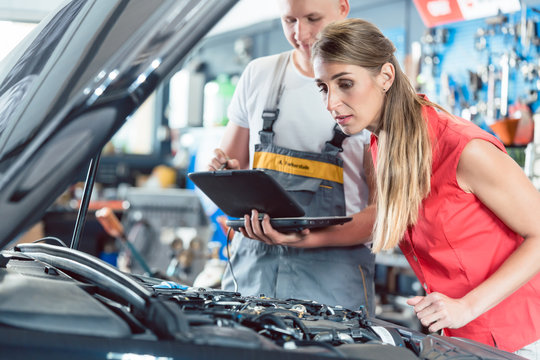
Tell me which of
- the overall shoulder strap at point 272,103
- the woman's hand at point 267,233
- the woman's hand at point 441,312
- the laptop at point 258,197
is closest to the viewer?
the woman's hand at point 441,312

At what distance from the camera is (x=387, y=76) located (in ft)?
4.43

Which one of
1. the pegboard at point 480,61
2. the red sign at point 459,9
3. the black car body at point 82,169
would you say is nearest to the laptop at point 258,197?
the black car body at point 82,169

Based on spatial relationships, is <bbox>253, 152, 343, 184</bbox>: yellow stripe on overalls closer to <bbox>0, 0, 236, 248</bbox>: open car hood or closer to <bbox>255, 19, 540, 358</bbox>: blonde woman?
<bbox>255, 19, 540, 358</bbox>: blonde woman

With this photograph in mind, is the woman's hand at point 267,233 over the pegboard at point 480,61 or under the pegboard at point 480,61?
under

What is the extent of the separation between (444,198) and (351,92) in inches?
12.2

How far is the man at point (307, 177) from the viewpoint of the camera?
1632mm

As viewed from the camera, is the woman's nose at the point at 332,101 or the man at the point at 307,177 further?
the man at the point at 307,177

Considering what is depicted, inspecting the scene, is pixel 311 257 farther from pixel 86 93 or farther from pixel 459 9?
pixel 459 9

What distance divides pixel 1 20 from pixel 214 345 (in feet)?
3.75

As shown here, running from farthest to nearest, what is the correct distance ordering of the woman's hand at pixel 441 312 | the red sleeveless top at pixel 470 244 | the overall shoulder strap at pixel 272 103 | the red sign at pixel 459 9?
the red sign at pixel 459 9, the overall shoulder strap at pixel 272 103, the red sleeveless top at pixel 470 244, the woman's hand at pixel 441 312

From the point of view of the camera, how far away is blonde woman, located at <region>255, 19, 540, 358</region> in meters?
1.17

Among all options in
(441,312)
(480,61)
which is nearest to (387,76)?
(441,312)

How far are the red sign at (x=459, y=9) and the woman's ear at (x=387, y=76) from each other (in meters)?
3.40

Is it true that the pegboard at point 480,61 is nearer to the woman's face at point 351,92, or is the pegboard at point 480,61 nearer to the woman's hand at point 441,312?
the woman's face at point 351,92
